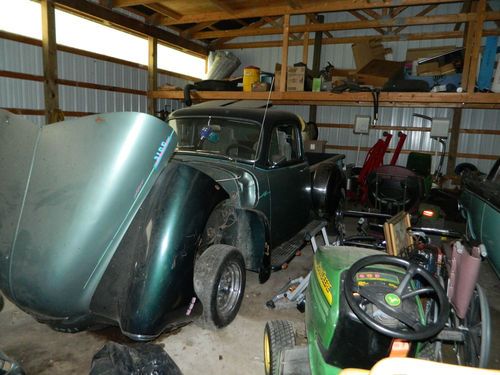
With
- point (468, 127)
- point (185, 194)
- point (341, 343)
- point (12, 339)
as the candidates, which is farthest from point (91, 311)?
point (468, 127)

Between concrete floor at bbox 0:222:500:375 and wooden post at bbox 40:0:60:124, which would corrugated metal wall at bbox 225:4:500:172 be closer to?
wooden post at bbox 40:0:60:124

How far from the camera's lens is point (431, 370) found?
785 mm

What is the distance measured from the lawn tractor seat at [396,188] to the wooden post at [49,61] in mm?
6678

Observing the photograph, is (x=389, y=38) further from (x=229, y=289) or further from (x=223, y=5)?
(x=229, y=289)

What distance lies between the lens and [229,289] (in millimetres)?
2857

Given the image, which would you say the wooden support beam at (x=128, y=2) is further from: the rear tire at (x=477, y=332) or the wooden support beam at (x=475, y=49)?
the rear tire at (x=477, y=332)

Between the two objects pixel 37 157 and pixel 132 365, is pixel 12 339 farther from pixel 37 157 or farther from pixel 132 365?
pixel 37 157

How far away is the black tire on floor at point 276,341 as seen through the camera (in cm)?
199

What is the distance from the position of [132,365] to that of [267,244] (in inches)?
62.5

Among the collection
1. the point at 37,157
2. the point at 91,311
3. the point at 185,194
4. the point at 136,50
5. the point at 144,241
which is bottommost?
the point at 91,311

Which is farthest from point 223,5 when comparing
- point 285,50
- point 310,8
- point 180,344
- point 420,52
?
point 180,344

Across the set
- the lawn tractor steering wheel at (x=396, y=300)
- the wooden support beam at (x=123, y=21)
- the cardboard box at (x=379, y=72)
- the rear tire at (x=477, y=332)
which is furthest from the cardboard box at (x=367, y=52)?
the lawn tractor steering wheel at (x=396, y=300)

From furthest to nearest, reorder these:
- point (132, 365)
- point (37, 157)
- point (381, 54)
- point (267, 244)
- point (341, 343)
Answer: point (381, 54)
point (267, 244)
point (37, 157)
point (132, 365)
point (341, 343)

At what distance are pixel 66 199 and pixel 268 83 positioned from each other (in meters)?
7.55
